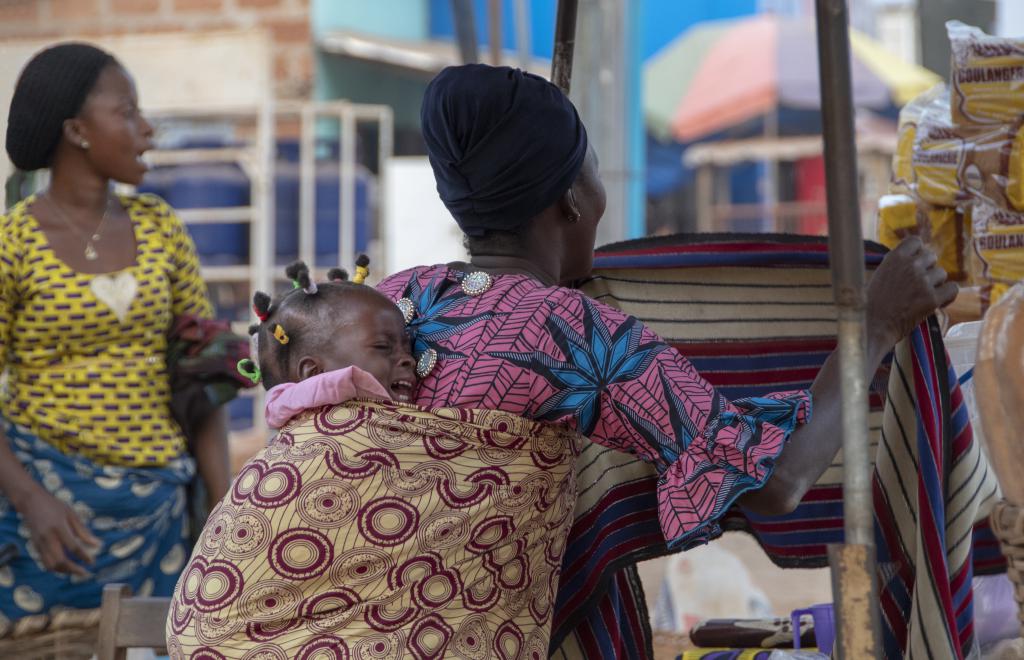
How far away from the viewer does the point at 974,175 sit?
3.01 m

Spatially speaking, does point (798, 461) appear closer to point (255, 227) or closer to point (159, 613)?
point (159, 613)

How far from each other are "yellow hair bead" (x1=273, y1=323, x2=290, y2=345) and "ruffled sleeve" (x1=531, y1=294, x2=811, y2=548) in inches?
14.0

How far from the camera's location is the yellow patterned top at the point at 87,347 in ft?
10.4

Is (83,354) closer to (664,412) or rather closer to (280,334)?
(280,334)

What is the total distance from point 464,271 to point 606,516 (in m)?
0.53

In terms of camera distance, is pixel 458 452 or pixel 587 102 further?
pixel 587 102

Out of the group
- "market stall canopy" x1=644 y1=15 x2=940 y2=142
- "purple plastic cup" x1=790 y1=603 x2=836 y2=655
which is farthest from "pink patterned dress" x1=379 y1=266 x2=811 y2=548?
"market stall canopy" x1=644 y1=15 x2=940 y2=142

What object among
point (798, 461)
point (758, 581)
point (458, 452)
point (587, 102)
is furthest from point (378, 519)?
point (587, 102)

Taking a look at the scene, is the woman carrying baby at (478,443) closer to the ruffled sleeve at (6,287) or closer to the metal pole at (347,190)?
the ruffled sleeve at (6,287)

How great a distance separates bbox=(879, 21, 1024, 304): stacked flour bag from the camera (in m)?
2.94

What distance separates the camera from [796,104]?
14328 millimetres

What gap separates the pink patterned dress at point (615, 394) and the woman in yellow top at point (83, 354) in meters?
1.50

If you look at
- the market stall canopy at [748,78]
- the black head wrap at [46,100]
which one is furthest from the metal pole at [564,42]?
the market stall canopy at [748,78]

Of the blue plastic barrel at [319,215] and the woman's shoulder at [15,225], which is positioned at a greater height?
the blue plastic barrel at [319,215]
